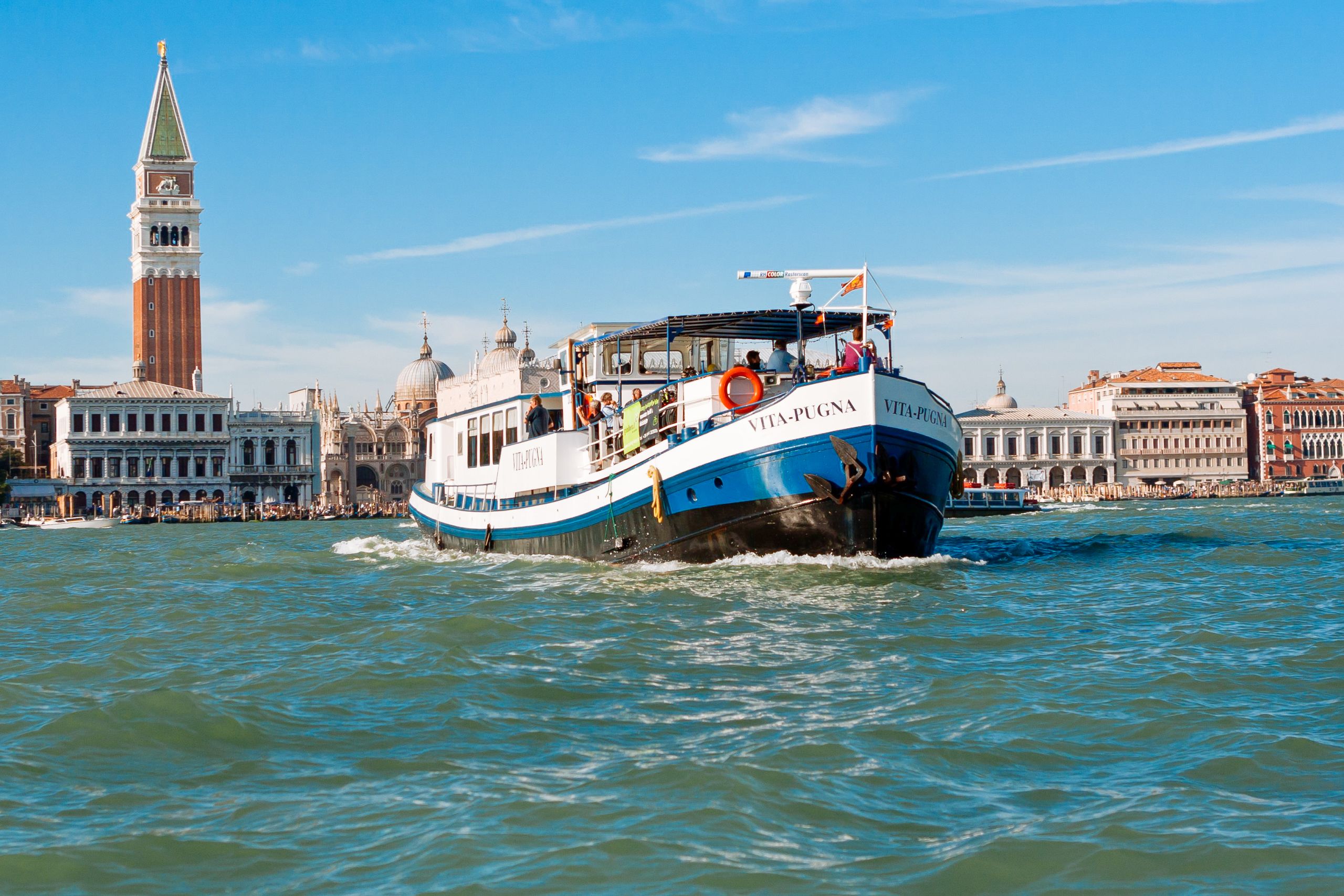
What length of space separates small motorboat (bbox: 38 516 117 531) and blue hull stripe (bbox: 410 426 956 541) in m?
62.2

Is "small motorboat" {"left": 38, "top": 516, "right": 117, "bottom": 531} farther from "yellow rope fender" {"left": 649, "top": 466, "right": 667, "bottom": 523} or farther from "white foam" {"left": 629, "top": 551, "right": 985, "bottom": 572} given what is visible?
"white foam" {"left": 629, "top": 551, "right": 985, "bottom": 572}

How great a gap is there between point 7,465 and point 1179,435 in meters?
88.9

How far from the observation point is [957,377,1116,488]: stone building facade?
375ft

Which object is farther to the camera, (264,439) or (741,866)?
(264,439)

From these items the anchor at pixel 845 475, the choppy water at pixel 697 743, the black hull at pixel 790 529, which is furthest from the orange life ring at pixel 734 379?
the choppy water at pixel 697 743

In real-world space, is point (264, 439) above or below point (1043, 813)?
above

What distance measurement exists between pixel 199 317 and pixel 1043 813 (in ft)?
352

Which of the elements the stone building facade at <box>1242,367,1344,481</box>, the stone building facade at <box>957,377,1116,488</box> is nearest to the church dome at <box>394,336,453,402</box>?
the stone building facade at <box>957,377,1116,488</box>

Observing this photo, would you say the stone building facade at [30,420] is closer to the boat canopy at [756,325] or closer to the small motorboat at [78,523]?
the small motorboat at [78,523]

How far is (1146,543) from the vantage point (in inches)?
1079

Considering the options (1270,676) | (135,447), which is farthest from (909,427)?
(135,447)

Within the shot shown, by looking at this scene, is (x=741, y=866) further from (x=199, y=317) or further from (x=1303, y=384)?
(x=1303, y=384)

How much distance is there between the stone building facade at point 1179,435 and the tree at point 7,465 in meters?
83.0

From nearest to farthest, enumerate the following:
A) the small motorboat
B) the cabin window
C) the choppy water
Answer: the choppy water < the cabin window < the small motorboat
